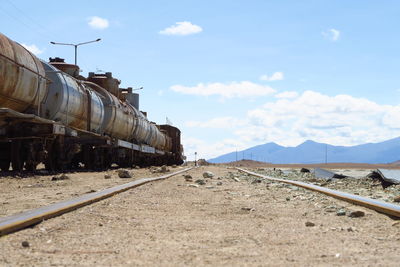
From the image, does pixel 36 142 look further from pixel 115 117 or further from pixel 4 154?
pixel 115 117

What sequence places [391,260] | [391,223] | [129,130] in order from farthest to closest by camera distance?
1. [129,130]
2. [391,223]
3. [391,260]

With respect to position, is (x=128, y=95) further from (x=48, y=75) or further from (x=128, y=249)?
(x=128, y=249)

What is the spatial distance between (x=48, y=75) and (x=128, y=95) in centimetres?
1897

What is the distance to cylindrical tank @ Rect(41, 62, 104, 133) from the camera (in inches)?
644

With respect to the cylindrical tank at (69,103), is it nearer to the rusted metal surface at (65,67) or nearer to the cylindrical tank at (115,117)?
the rusted metal surface at (65,67)

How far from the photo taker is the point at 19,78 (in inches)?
534

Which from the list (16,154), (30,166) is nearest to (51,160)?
(30,166)

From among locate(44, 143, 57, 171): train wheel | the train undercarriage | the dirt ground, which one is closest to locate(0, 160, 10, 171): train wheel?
the train undercarriage

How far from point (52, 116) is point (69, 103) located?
3.90 feet

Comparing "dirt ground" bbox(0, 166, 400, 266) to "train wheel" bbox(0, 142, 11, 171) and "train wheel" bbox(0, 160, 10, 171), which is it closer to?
"train wheel" bbox(0, 142, 11, 171)

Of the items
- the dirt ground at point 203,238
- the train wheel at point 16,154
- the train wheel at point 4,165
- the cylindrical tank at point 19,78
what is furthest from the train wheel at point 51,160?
the dirt ground at point 203,238

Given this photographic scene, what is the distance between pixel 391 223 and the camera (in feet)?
16.9

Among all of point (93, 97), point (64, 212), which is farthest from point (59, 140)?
point (64, 212)

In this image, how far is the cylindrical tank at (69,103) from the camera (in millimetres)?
16359
